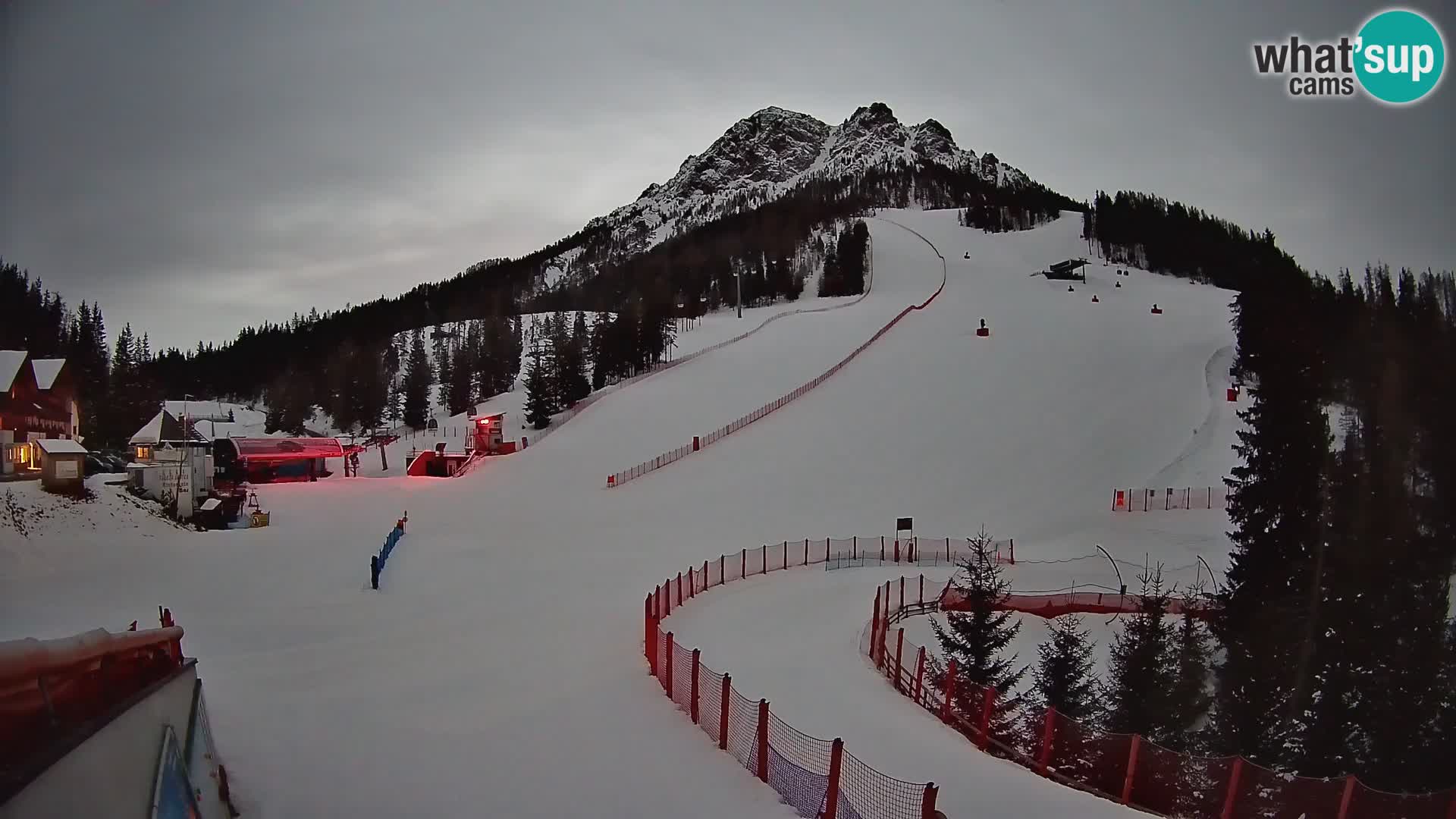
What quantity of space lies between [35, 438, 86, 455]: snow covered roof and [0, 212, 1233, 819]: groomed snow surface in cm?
97

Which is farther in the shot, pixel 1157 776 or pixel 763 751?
pixel 1157 776

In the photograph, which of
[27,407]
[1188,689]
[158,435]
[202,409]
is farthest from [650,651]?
[202,409]

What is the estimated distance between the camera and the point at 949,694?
11.8 metres

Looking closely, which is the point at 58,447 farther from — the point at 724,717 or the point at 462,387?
the point at 462,387

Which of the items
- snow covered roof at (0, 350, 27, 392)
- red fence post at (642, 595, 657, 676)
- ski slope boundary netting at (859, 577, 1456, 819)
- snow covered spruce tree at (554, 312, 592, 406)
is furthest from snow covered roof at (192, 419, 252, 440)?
snow covered roof at (0, 350, 27, 392)

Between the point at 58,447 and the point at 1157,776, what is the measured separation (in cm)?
1219

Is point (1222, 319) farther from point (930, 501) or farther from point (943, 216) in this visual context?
point (943, 216)

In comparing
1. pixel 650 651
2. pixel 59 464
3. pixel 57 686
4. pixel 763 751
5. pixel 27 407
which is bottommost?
pixel 650 651

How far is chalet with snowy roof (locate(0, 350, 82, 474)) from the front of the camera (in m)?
5.02

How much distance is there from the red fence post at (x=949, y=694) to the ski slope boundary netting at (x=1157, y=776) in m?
0.02

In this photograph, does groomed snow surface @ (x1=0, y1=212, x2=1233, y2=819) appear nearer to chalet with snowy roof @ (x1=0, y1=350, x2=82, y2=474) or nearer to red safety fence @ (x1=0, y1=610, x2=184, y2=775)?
red safety fence @ (x1=0, y1=610, x2=184, y2=775)

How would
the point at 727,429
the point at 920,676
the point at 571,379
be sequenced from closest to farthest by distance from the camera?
the point at 920,676, the point at 727,429, the point at 571,379

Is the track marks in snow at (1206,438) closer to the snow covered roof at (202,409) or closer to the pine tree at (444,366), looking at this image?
the pine tree at (444,366)

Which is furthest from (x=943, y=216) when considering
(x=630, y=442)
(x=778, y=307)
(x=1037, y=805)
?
(x=1037, y=805)
